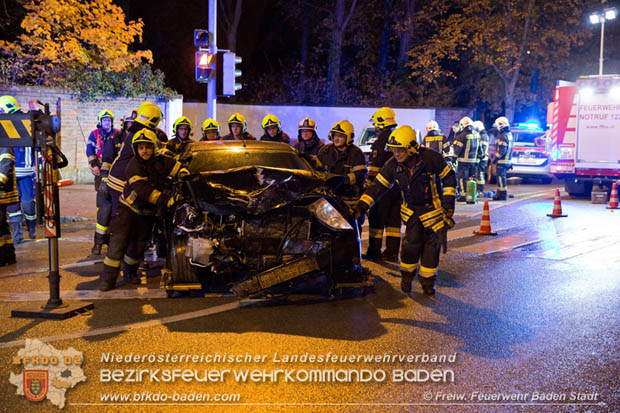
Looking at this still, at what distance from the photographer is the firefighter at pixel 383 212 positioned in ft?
30.9

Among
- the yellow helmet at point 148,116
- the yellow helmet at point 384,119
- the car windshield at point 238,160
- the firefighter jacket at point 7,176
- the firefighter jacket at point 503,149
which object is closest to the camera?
the car windshield at point 238,160

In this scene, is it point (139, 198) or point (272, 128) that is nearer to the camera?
point (139, 198)

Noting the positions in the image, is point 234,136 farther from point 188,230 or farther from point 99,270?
point 188,230

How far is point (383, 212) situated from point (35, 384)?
554 cm

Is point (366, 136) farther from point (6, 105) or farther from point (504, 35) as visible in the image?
point (504, 35)

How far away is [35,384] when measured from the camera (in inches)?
187

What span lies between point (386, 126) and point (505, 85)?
971 inches

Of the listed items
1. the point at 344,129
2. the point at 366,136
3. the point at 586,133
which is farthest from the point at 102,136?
the point at 586,133

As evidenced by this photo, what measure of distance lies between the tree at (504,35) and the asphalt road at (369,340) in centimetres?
2304

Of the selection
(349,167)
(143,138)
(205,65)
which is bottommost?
(349,167)

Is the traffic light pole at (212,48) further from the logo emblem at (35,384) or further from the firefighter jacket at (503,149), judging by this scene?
the logo emblem at (35,384)

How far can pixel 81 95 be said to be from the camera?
59.8 feet

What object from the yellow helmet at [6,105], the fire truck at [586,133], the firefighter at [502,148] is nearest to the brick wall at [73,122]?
the yellow helmet at [6,105]

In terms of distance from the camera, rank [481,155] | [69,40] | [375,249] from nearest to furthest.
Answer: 1. [375,249]
2. [481,155]
3. [69,40]
